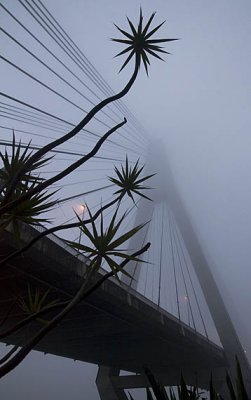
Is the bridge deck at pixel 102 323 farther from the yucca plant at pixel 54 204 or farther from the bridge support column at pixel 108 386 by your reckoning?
the yucca plant at pixel 54 204

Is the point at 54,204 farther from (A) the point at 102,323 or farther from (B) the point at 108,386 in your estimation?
(B) the point at 108,386

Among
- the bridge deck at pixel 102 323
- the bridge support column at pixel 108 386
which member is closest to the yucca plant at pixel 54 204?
the bridge deck at pixel 102 323

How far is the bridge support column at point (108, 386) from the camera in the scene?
78.7ft

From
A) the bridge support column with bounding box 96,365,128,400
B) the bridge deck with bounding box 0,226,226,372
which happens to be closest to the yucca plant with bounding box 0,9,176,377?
the bridge deck with bounding box 0,226,226,372

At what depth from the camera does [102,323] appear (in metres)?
15.4

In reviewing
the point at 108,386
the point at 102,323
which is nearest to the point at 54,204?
the point at 102,323

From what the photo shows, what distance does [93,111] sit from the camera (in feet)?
16.1

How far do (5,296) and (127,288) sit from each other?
5207mm

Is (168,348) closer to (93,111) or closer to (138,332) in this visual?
(138,332)

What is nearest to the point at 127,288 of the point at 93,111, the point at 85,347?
the point at 85,347

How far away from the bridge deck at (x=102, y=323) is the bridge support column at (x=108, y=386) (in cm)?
84

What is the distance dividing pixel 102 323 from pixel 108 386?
41.5ft

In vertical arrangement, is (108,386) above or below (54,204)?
below

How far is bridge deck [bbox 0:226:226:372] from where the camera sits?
919cm
